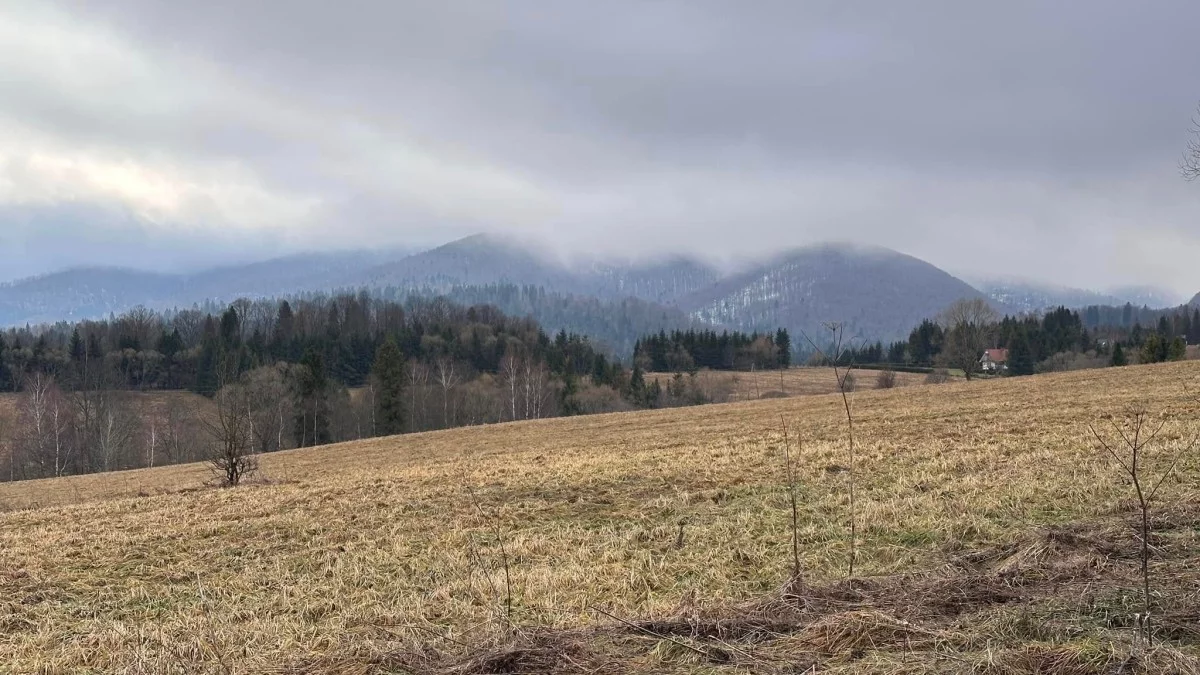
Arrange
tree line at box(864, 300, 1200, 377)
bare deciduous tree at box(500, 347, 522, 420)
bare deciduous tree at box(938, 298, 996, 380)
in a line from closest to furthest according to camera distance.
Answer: tree line at box(864, 300, 1200, 377) → bare deciduous tree at box(938, 298, 996, 380) → bare deciduous tree at box(500, 347, 522, 420)

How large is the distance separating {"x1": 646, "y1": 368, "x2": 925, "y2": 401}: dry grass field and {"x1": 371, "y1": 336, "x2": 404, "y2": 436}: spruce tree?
43481mm

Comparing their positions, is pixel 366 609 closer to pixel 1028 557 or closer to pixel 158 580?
pixel 158 580

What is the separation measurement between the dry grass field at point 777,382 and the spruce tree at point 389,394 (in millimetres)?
43481

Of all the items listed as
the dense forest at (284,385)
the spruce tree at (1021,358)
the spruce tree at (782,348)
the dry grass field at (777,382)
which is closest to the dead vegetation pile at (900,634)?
the dense forest at (284,385)

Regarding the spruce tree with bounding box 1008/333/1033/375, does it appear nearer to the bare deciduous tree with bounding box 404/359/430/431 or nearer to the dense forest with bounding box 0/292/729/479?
the dense forest with bounding box 0/292/729/479

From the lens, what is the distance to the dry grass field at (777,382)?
9612cm

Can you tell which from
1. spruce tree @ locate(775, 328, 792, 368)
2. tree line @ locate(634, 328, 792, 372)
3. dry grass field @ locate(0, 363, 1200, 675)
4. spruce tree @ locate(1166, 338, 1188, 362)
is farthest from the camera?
tree line @ locate(634, 328, 792, 372)

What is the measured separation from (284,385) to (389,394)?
1115 centimetres

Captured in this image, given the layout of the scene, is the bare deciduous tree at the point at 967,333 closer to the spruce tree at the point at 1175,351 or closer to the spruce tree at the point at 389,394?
the spruce tree at the point at 1175,351

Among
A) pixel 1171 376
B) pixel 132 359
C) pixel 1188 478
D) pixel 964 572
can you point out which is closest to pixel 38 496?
pixel 964 572

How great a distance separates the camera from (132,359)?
106 metres

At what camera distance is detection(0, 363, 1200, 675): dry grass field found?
461 centimetres

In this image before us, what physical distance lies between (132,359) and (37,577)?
11542cm

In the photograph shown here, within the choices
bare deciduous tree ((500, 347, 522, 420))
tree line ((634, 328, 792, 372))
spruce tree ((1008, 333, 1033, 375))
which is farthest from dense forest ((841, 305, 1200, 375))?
bare deciduous tree ((500, 347, 522, 420))
